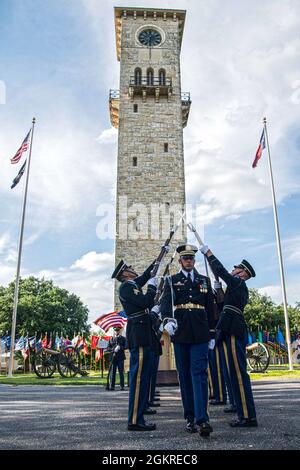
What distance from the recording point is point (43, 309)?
48.4 meters

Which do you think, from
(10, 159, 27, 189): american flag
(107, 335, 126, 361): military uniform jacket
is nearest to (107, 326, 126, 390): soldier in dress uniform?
(107, 335, 126, 361): military uniform jacket

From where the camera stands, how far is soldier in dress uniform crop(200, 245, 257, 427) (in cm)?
521

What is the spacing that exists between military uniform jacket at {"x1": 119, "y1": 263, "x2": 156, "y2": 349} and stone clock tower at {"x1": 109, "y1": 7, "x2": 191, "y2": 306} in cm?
2274

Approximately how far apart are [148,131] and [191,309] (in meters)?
28.7

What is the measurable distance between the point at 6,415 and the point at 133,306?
3.28 m

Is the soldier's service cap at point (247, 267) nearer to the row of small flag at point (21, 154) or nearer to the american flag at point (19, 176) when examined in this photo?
the row of small flag at point (21, 154)

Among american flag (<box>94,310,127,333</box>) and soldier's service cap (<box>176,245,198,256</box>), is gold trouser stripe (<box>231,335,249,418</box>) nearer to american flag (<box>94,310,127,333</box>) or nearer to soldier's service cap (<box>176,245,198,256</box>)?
soldier's service cap (<box>176,245,198,256</box>)

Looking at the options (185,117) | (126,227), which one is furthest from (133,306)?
(185,117)

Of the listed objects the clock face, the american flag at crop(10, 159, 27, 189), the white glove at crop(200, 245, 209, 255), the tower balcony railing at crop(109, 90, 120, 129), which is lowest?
the white glove at crop(200, 245, 209, 255)

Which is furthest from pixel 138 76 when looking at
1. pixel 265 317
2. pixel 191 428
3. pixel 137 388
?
pixel 265 317

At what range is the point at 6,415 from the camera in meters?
6.73

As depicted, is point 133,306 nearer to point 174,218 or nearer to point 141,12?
point 174,218

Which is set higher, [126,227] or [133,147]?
[133,147]
